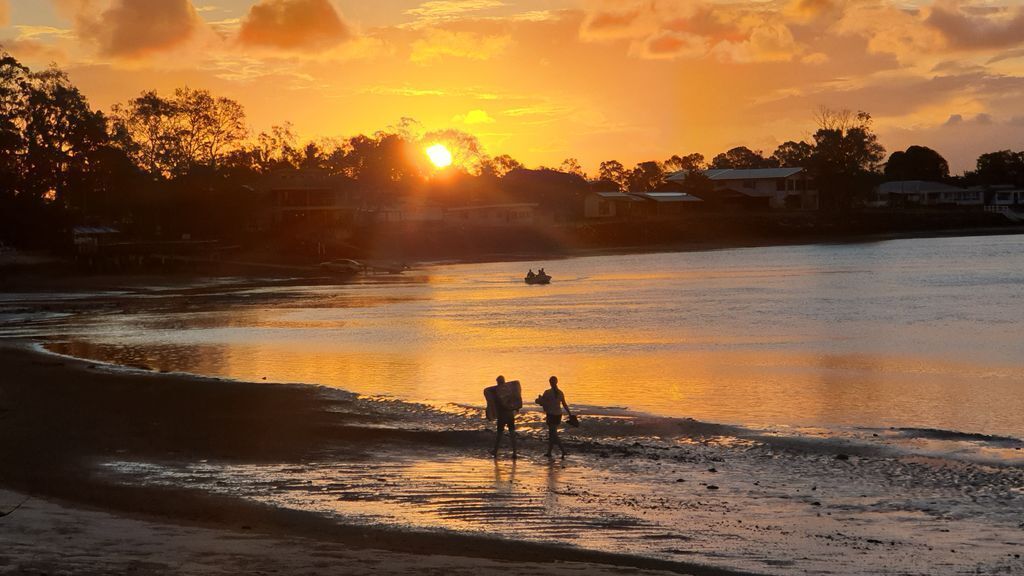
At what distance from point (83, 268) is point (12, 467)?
250 feet

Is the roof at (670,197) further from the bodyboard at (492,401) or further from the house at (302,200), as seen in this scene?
the bodyboard at (492,401)

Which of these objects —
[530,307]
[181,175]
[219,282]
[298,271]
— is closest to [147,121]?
[181,175]

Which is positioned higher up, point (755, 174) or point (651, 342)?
point (755, 174)

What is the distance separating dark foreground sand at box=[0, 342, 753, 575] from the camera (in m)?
12.7

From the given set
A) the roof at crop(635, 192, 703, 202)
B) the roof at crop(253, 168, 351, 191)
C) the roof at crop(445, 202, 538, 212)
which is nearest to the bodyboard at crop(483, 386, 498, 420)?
the roof at crop(253, 168, 351, 191)

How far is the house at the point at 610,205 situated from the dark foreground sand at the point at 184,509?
140658 mm

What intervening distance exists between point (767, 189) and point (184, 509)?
17096cm

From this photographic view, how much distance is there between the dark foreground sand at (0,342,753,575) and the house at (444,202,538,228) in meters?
120

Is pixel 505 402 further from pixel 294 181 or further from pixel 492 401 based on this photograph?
pixel 294 181

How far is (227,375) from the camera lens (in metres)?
34.0

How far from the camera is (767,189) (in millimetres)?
179250

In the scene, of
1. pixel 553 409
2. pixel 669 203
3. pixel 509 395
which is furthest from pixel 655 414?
pixel 669 203

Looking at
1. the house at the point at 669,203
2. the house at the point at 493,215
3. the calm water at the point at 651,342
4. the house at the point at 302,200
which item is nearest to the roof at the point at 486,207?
the house at the point at 493,215

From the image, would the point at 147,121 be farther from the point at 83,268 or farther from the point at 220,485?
the point at 220,485
